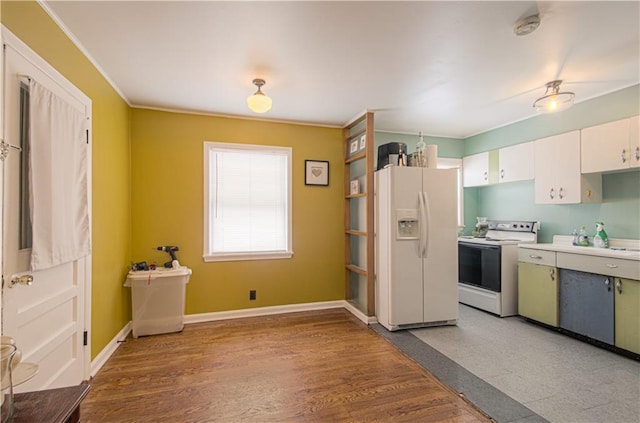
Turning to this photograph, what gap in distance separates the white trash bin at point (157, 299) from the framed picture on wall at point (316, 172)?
1866 millimetres

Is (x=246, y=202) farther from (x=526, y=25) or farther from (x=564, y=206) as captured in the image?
(x=564, y=206)

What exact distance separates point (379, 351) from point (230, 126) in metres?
3.06

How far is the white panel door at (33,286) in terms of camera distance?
58.5 inches

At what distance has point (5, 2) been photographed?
1.48m

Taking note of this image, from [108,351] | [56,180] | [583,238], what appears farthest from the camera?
[583,238]

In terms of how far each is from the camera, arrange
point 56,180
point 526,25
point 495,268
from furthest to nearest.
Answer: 1. point 495,268
2. point 526,25
3. point 56,180

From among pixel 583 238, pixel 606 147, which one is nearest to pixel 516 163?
pixel 606 147

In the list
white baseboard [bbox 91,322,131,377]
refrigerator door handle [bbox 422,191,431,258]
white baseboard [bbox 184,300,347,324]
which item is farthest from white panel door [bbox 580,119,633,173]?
white baseboard [bbox 91,322,131,377]

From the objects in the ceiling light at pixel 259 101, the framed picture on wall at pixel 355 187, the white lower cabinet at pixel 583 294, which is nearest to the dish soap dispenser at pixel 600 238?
the white lower cabinet at pixel 583 294

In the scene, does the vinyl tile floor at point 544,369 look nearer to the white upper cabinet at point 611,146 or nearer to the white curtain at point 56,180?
the white upper cabinet at point 611,146

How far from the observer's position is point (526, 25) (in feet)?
6.34

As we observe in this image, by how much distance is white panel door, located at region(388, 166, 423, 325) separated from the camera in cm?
326

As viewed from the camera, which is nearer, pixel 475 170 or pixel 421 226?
pixel 421 226

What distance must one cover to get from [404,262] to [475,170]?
90.2 inches
